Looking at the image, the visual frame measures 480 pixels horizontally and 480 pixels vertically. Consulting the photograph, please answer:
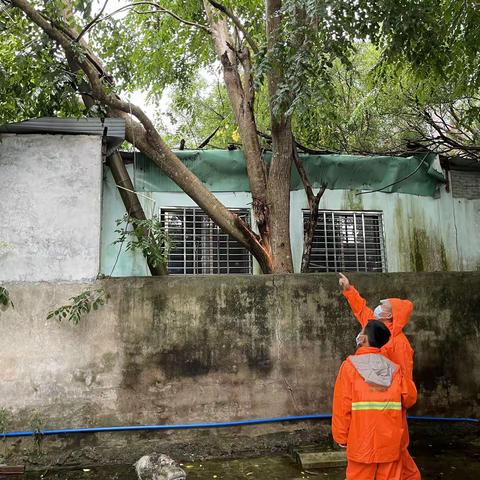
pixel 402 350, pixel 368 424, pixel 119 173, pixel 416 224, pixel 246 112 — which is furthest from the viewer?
pixel 416 224

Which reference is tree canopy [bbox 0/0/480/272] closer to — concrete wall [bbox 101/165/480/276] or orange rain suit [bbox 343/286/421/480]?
concrete wall [bbox 101/165/480/276]

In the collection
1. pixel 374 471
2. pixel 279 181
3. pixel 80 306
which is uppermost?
pixel 279 181

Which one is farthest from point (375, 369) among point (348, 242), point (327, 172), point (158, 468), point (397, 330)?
point (327, 172)

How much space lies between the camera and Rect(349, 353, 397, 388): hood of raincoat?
130 inches

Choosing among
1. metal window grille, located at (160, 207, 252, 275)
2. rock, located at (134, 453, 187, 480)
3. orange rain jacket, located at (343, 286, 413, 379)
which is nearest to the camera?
orange rain jacket, located at (343, 286, 413, 379)

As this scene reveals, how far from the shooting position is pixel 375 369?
334 centimetres

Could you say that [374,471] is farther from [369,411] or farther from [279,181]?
[279,181]

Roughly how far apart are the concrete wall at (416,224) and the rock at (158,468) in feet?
13.3

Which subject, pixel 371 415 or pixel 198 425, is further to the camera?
pixel 198 425

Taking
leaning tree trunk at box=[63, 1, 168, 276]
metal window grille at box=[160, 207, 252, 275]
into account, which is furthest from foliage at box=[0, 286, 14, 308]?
metal window grille at box=[160, 207, 252, 275]

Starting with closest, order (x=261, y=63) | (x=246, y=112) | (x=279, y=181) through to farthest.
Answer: (x=261, y=63) → (x=279, y=181) → (x=246, y=112)

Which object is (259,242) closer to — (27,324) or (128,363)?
(128,363)

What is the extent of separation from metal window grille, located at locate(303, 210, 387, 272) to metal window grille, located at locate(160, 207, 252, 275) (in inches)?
45.8

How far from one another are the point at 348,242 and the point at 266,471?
4.34 m
